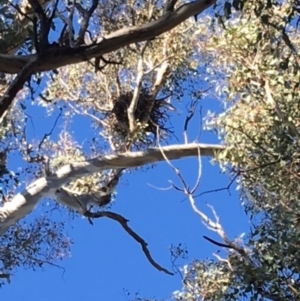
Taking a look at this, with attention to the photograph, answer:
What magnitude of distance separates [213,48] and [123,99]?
7.33ft

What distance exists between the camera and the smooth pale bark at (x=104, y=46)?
365 centimetres

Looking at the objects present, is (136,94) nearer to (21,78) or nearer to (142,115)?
(142,115)

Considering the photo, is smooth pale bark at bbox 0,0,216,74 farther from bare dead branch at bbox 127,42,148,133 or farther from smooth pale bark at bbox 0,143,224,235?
bare dead branch at bbox 127,42,148,133

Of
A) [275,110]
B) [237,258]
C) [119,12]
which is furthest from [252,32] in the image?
[119,12]

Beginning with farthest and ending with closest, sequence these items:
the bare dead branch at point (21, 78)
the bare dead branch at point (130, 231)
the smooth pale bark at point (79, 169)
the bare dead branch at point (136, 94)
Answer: the bare dead branch at point (136, 94) → the bare dead branch at point (130, 231) → the smooth pale bark at point (79, 169) → the bare dead branch at point (21, 78)

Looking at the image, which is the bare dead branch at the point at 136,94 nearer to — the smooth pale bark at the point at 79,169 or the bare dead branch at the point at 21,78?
the smooth pale bark at the point at 79,169

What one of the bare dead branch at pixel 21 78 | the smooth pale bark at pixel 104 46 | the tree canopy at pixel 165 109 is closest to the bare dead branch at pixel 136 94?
the tree canopy at pixel 165 109

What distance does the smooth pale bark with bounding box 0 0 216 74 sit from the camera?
3.65 meters

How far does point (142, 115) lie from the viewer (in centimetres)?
864

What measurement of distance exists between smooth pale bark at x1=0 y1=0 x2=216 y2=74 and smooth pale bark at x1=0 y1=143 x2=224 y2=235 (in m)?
3.30

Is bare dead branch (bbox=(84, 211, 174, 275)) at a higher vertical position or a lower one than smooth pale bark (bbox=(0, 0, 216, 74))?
higher

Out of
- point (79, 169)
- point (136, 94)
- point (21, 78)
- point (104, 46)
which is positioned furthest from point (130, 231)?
point (21, 78)

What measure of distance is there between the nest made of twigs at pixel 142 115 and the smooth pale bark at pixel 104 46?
468 centimetres

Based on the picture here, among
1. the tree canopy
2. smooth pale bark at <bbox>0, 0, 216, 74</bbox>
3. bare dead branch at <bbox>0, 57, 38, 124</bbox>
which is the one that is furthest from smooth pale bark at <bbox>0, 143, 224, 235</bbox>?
bare dead branch at <bbox>0, 57, 38, 124</bbox>
